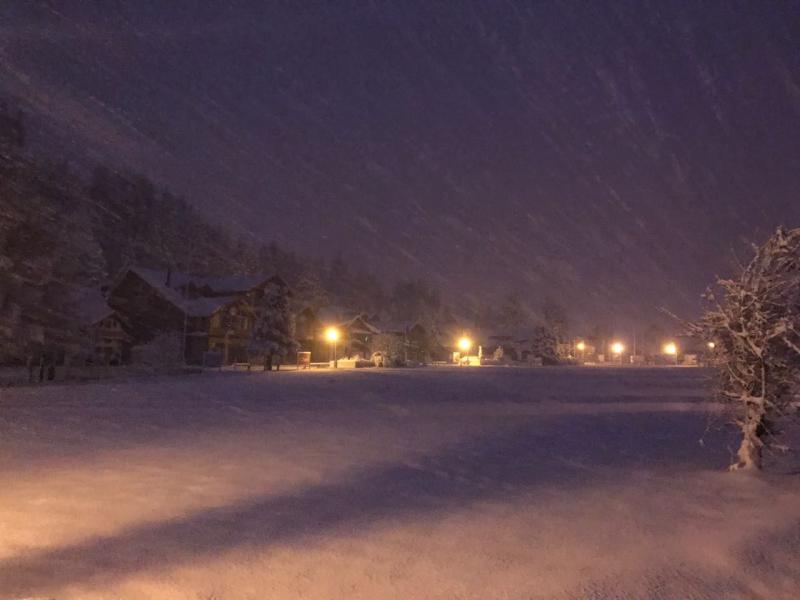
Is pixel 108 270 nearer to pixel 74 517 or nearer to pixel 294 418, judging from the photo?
pixel 294 418

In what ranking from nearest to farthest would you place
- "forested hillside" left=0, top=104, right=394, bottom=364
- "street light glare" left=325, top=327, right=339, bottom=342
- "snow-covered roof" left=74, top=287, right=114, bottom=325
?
1. "forested hillside" left=0, top=104, right=394, bottom=364
2. "snow-covered roof" left=74, top=287, right=114, bottom=325
3. "street light glare" left=325, top=327, right=339, bottom=342

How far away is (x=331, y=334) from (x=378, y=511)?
6890 cm

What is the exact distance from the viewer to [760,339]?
45.3 ft

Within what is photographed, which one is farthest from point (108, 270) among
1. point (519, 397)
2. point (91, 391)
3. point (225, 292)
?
point (519, 397)

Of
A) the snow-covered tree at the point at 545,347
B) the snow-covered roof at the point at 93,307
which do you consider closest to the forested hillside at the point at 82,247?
the snow-covered roof at the point at 93,307

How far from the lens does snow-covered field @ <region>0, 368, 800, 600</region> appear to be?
7383 mm

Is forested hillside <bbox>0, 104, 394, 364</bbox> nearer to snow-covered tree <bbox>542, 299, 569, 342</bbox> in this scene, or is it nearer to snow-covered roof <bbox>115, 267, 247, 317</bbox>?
A: snow-covered roof <bbox>115, 267, 247, 317</bbox>

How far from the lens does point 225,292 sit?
7281 cm

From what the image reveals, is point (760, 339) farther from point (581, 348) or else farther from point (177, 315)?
point (581, 348)

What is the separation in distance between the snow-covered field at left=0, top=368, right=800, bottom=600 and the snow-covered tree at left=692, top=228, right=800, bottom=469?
3.95 ft

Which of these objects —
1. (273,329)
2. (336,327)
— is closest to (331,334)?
(336,327)

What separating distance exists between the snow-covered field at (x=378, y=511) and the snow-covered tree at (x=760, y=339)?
120 centimetres

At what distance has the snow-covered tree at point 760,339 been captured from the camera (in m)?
13.8

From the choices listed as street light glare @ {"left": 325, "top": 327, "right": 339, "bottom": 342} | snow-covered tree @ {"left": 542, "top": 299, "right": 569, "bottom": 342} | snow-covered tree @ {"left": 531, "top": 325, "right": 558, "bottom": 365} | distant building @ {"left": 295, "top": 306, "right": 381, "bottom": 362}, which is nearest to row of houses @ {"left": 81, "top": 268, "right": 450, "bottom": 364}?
street light glare @ {"left": 325, "top": 327, "right": 339, "bottom": 342}
